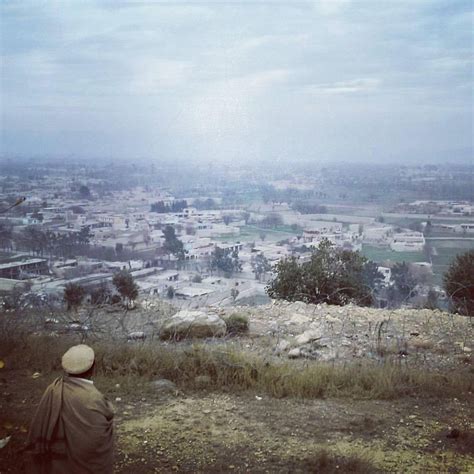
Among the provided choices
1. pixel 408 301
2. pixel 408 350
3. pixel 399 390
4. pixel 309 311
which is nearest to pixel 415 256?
pixel 408 301

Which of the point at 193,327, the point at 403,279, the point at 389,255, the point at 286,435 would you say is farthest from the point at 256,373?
the point at 389,255

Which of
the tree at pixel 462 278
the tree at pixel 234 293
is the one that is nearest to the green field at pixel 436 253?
the tree at pixel 462 278

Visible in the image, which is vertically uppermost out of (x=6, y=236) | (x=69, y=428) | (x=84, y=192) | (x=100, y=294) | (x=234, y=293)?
(x=84, y=192)

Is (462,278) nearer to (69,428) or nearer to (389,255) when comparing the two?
(389,255)

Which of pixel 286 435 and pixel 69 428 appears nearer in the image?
pixel 69 428

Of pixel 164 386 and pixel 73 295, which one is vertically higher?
pixel 164 386

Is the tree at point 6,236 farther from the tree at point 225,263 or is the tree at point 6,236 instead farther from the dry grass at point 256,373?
the dry grass at point 256,373

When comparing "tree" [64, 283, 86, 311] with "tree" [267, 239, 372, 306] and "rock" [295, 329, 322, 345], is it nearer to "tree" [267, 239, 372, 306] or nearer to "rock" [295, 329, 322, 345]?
"tree" [267, 239, 372, 306]
